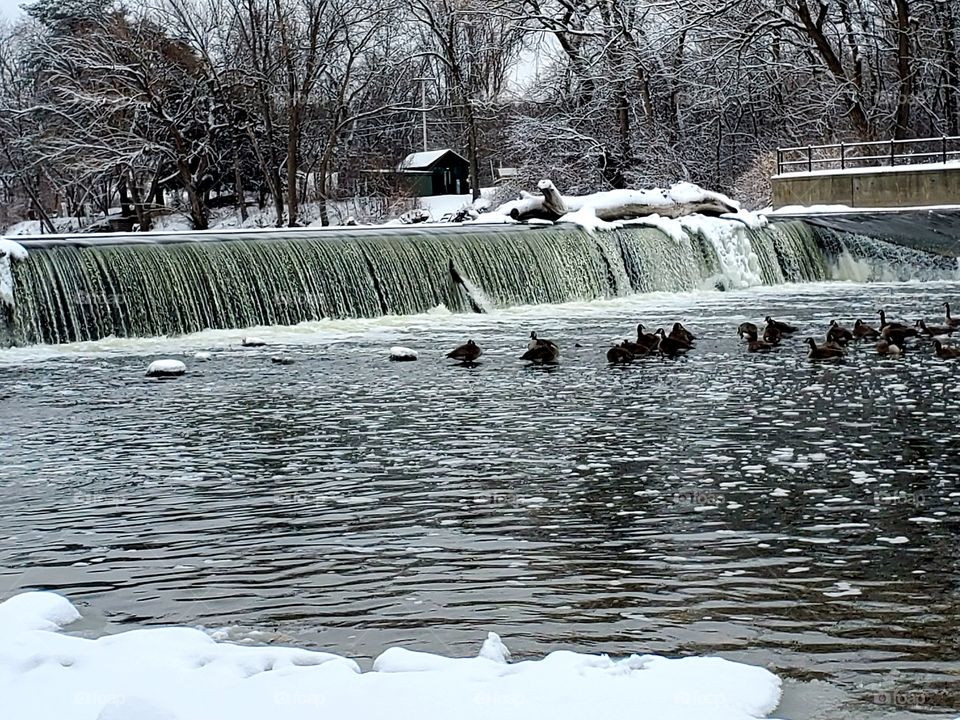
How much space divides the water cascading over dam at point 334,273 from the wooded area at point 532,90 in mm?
11634

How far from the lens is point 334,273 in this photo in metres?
19.9

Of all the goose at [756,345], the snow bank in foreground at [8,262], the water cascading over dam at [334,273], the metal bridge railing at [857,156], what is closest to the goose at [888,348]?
the goose at [756,345]

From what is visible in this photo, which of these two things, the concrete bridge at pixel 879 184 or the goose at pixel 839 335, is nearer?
the goose at pixel 839 335

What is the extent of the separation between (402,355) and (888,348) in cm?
516

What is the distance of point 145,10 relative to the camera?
4006 centimetres

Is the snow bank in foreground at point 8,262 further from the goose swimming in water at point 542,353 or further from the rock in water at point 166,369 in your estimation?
the goose swimming in water at point 542,353

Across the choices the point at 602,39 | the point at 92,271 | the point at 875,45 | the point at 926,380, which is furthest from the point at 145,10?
the point at 926,380

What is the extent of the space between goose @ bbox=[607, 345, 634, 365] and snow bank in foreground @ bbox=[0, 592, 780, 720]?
29.4 ft

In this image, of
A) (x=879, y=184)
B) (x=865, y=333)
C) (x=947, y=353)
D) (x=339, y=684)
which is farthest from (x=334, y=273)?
(x=339, y=684)

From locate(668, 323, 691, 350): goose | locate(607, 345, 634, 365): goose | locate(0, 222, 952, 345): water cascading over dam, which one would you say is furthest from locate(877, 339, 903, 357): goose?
locate(0, 222, 952, 345): water cascading over dam

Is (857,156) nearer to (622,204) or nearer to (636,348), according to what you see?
(622,204)

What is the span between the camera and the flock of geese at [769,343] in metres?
13.9

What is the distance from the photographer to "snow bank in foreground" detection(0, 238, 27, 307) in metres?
17.0

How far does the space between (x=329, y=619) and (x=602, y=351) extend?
32.1ft
